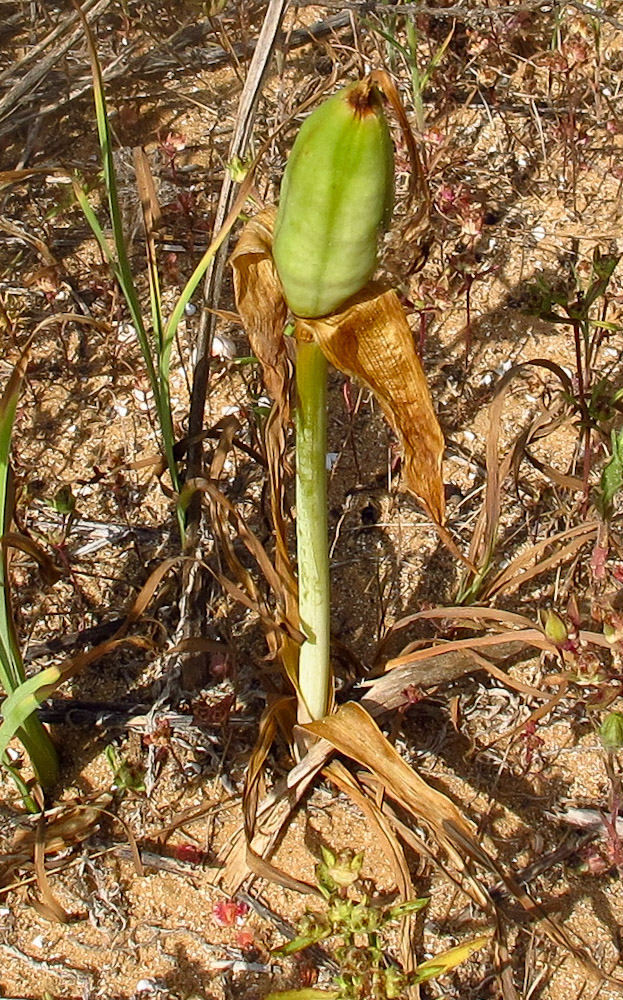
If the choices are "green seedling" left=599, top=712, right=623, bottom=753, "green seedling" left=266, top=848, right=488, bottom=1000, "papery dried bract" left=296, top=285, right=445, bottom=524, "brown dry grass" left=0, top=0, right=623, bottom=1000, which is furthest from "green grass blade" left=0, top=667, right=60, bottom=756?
"green seedling" left=599, top=712, right=623, bottom=753

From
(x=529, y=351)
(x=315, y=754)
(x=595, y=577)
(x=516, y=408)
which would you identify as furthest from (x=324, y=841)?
(x=529, y=351)

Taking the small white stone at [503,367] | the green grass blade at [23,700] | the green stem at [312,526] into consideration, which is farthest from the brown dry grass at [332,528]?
the green grass blade at [23,700]

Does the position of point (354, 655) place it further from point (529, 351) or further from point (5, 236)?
point (5, 236)

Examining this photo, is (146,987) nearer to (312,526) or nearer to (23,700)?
(23,700)

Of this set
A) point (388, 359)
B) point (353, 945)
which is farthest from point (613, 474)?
point (353, 945)

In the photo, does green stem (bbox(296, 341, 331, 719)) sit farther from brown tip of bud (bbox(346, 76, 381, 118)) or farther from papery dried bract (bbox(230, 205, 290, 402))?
brown tip of bud (bbox(346, 76, 381, 118))

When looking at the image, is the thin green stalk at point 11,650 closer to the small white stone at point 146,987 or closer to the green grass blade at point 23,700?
the green grass blade at point 23,700

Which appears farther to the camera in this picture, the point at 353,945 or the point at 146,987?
the point at 146,987
